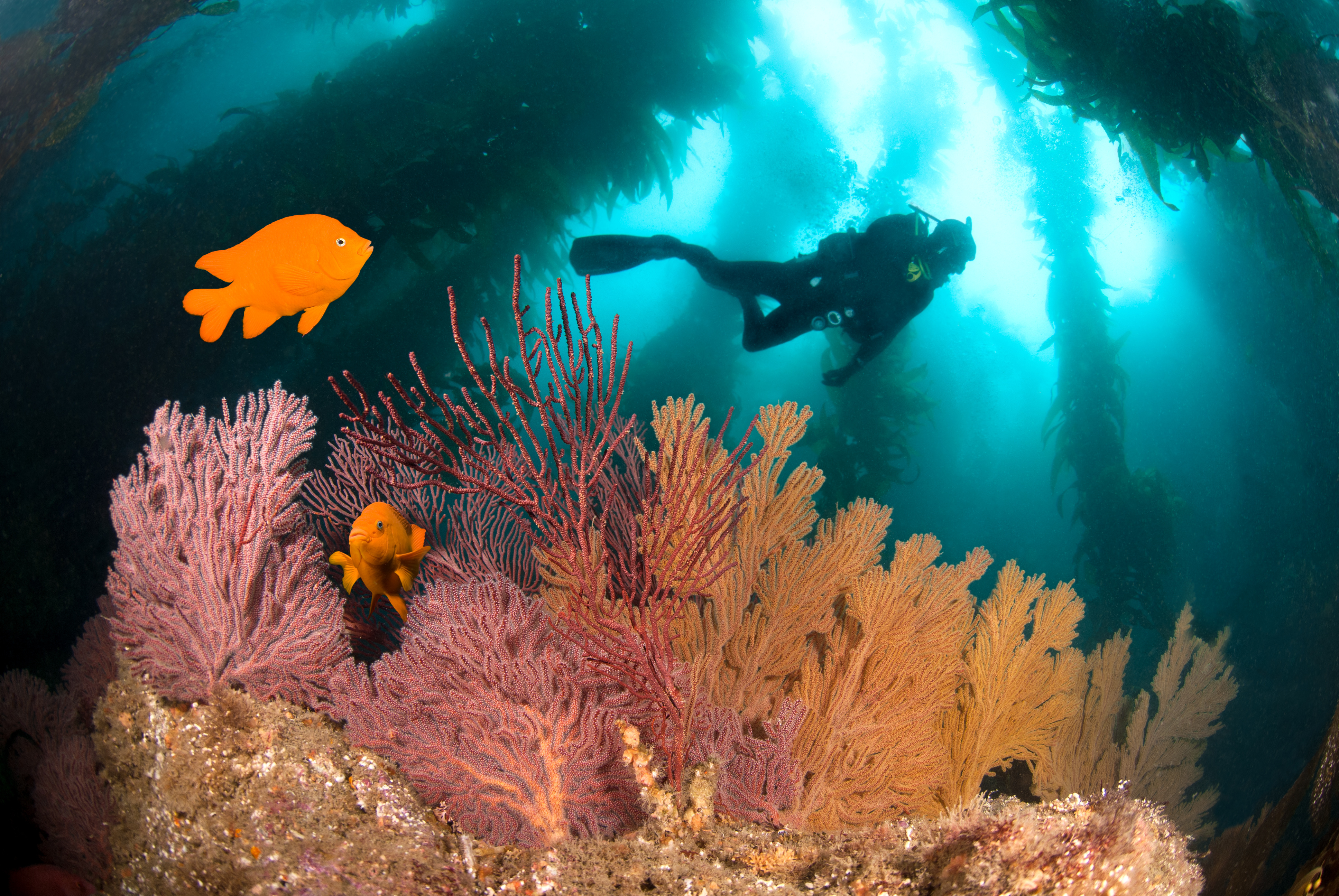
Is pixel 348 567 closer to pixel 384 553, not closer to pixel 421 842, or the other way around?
pixel 384 553

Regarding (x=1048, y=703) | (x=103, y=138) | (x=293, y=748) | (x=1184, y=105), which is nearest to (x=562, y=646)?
(x=293, y=748)

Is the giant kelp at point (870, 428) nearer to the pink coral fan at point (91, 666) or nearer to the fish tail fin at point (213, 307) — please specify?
the fish tail fin at point (213, 307)

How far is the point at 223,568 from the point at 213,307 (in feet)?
3.80

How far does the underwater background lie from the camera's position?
4707mm

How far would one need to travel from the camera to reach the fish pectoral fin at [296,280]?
6.70 ft

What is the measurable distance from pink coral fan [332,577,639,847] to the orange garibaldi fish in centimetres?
149

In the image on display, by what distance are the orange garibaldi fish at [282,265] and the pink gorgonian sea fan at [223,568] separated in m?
0.41

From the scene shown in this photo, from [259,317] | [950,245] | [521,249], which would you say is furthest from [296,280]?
[950,245]

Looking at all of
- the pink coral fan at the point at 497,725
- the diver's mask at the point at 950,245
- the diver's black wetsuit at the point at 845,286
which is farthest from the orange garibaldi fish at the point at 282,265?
the diver's mask at the point at 950,245

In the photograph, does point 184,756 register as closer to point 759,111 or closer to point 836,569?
point 836,569

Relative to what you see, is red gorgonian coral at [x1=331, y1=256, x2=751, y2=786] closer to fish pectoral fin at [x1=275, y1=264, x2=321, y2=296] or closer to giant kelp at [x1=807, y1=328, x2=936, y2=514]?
fish pectoral fin at [x1=275, y1=264, x2=321, y2=296]

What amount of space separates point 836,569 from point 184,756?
2.81 metres

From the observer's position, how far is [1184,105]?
5.34m

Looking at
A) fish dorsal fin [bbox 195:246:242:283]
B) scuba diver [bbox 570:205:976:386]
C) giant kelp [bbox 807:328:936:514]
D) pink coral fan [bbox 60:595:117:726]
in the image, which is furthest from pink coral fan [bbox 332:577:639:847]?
giant kelp [bbox 807:328:936:514]
